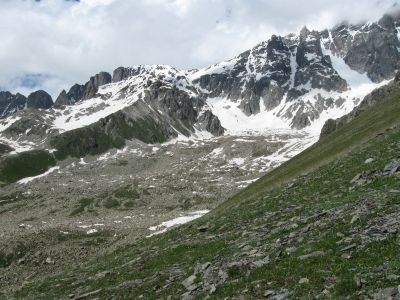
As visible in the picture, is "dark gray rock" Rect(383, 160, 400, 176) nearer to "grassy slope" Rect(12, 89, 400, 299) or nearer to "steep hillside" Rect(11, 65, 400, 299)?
"steep hillside" Rect(11, 65, 400, 299)

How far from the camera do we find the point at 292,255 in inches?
776

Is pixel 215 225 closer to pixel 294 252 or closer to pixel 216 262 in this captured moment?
pixel 216 262

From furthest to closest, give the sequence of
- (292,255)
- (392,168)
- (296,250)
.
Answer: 1. (392,168)
2. (296,250)
3. (292,255)

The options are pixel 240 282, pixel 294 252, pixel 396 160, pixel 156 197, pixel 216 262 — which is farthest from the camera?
pixel 156 197

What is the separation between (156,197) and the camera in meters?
195

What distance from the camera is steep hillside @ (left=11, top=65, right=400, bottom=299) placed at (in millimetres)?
15969

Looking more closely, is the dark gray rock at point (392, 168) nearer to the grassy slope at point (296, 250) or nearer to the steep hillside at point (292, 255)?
the steep hillside at point (292, 255)

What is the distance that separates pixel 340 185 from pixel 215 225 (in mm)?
9629

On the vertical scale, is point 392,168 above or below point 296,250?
above

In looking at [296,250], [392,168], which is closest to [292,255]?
[296,250]

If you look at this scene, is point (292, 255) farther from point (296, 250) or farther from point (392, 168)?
point (392, 168)

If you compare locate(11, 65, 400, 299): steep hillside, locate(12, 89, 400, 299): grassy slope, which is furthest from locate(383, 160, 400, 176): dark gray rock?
locate(12, 89, 400, 299): grassy slope

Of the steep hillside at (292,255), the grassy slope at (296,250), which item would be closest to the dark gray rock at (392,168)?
the steep hillside at (292,255)

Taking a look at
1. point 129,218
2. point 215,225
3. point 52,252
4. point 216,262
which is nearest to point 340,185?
point 215,225
